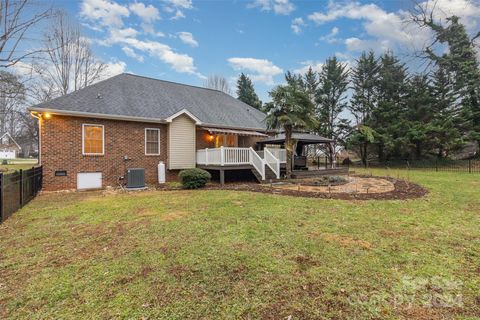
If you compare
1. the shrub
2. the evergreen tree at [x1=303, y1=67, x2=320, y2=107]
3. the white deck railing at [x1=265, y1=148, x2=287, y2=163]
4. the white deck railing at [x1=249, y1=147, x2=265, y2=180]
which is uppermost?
the evergreen tree at [x1=303, y1=67, x2=320, y2=107]

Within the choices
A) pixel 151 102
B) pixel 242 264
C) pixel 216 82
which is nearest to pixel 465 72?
pixel 151 102

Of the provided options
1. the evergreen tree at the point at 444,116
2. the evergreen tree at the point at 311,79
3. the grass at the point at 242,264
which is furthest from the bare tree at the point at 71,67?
the evergreen tree at the point at 444,116

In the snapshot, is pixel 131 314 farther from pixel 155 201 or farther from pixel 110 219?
pixel 155 201

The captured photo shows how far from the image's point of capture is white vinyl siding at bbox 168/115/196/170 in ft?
44.2

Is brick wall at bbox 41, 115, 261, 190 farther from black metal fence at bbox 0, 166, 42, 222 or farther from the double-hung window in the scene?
black metal fence at bbox 0, 166, 42, 222

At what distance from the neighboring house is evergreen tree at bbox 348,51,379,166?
58709mm

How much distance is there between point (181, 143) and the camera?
45.3 ft

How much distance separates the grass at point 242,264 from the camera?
105 inches

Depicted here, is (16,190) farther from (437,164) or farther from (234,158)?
(437,164)

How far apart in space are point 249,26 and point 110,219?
51.1 ft

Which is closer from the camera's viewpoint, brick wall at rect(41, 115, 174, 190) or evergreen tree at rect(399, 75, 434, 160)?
brick wall at rect(41, 115, 174, 190)

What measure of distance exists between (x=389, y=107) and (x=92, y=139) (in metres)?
29.5

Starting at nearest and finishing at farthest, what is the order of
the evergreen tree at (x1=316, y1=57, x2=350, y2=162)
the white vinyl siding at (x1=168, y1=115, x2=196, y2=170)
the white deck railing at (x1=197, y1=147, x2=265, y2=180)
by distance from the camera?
the white deck railing at (x1=197, y1=147, x2=265, y2=180)
the white vinyl siding at (x1=168, y1=115, x2=196, y2=170)
the evergreen tree at (x1=316, y1=57, x2=350, y2=162)

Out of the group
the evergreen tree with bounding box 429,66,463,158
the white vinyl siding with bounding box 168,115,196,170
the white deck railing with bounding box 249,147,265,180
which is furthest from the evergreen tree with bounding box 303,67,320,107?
the white vinyl siding with bounding box 168,115,196,170
